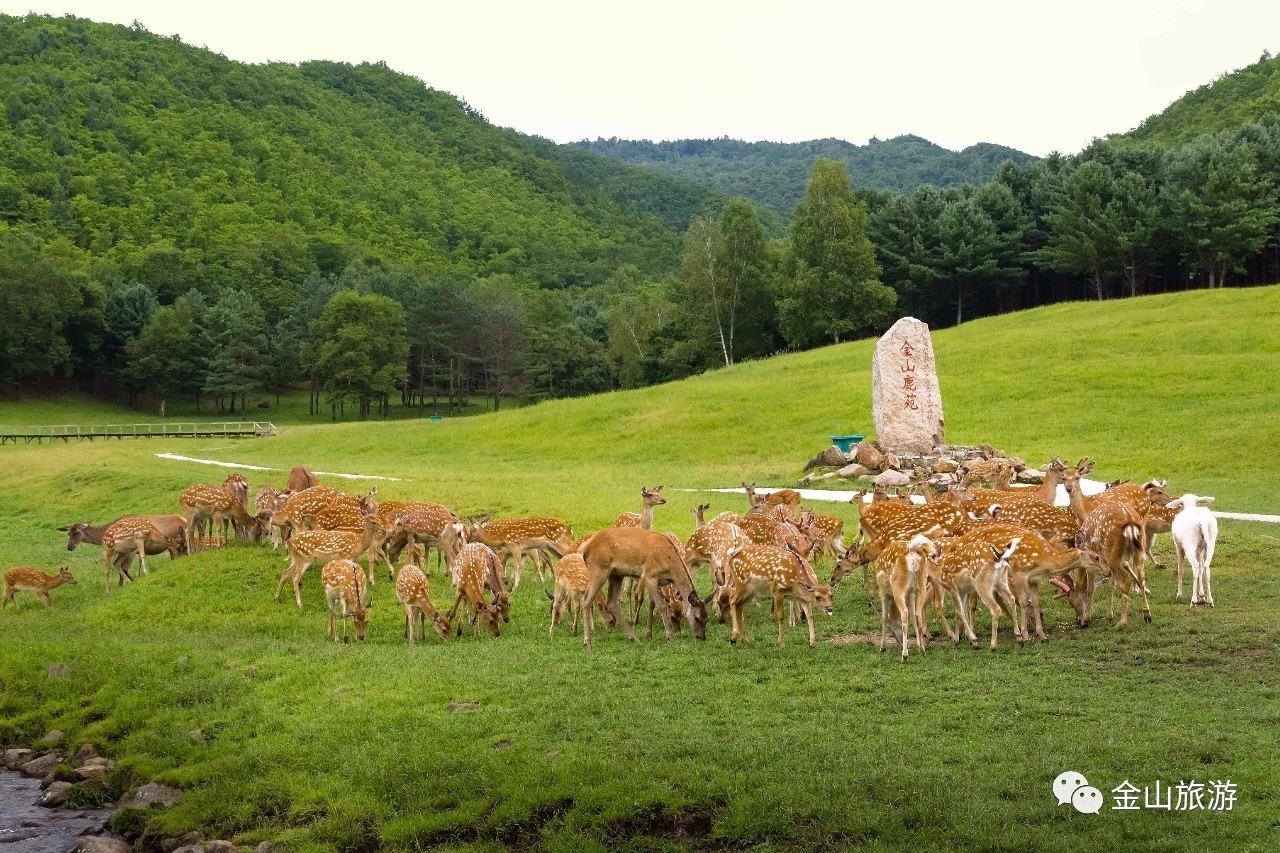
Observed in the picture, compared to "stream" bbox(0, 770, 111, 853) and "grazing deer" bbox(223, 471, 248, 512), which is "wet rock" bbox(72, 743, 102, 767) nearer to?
"stream" bbox(0, 770, 111, 853)

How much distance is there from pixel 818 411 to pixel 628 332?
48115 mm

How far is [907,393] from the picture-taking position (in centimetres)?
2994

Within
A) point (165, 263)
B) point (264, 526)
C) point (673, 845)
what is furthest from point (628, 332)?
point (673, 845)

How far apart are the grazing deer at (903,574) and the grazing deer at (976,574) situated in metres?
0.22

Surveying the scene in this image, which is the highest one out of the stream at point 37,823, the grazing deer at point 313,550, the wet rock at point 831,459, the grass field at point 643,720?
the wet rock at point 831,459

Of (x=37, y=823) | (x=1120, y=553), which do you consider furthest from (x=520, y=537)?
(x=1120, y=553)

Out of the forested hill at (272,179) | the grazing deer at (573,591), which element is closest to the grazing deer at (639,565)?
the grazing deer at (573,591)

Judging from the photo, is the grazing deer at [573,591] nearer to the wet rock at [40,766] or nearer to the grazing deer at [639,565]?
the grazing deer at [639,565]

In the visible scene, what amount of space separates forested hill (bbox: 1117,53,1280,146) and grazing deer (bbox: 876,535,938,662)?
8406 cm

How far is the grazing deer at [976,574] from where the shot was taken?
11.9 m

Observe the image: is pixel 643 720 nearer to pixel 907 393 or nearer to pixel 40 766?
pixel 40 766

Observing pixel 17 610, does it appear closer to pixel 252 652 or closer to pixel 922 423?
pixel 252 652

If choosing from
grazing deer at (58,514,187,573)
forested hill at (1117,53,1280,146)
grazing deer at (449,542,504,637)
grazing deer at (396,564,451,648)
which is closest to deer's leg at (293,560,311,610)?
grazing deer at (396,564,451,648)

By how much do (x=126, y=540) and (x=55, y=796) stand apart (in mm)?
7850
